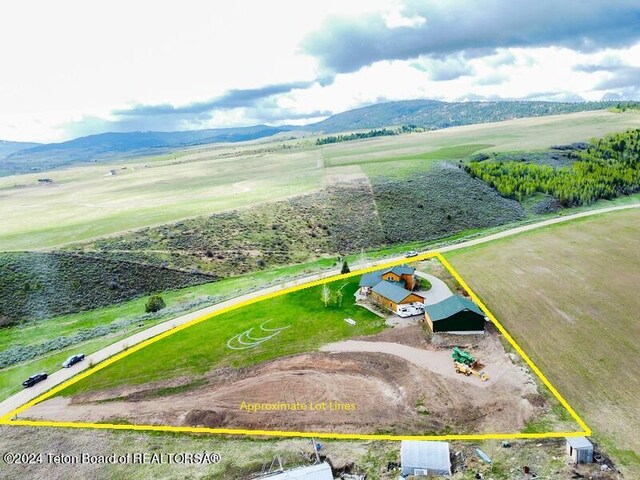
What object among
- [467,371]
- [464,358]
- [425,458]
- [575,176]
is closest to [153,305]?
[464,358]

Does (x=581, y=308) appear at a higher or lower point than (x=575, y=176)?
lower

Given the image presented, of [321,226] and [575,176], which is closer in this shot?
[321,226]

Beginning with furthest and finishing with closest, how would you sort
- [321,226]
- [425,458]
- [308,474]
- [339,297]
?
1. [321,226]
2. [339,297]
3. [425,458]
4. [308,474]

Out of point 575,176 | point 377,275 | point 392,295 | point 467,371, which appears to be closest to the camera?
point 467,371

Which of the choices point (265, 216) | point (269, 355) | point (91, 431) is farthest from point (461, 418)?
point (265, 216)

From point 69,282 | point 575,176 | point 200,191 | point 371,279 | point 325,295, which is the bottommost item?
point 575,176

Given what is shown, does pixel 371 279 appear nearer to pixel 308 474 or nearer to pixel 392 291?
pixel 392 291
